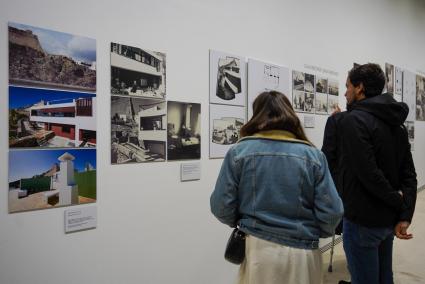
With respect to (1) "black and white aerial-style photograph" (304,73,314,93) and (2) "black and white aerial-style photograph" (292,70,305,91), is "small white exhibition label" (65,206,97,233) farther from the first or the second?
(1) "black and white aerial-style photograph" (304,73,314,93)

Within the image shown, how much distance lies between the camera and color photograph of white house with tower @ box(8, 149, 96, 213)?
6.11 feet

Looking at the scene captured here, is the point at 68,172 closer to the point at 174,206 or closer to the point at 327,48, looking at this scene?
the point at 174,206

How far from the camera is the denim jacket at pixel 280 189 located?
5.30 ft

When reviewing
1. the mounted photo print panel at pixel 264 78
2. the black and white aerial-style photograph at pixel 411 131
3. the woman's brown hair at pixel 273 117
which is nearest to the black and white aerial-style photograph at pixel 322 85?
the mounted photo print panel at pixel 264 78

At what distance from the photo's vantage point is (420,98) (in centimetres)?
733

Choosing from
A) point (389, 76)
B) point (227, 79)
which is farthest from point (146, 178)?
point (389, 76)

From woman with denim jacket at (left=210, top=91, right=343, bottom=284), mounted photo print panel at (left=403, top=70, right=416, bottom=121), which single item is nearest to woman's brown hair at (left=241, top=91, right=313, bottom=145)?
woman with denim jacket at (left=210, top=91, right=343, bottom=284)

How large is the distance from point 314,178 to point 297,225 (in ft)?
0.75

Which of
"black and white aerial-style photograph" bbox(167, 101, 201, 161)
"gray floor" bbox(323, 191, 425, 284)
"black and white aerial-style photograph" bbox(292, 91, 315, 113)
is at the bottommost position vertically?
"gray floor" bbox(323, 191, 425, 284)

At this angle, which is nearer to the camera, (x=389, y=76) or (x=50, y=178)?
(x=50, y=178)

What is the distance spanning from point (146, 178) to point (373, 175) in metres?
1.45

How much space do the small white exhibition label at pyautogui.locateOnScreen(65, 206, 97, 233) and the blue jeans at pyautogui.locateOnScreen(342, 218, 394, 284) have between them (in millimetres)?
1588

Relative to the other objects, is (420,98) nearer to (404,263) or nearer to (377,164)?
(404,263)

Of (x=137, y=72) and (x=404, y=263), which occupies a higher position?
(x=137, y=72)
